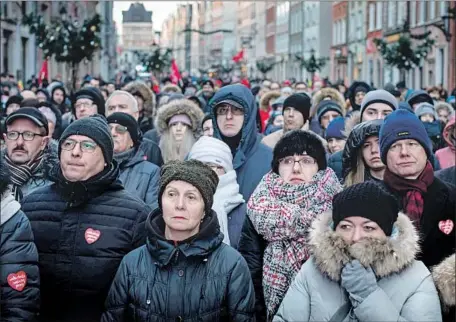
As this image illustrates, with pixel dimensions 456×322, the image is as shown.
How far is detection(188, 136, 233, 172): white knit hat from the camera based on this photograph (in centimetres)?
628

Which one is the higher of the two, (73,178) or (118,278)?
(73,178)

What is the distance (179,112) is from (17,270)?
5087mm

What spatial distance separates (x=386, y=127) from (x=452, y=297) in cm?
149

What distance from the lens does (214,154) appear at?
6.31 m

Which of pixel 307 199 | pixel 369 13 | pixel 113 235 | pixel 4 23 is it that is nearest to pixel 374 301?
pixel 307 199

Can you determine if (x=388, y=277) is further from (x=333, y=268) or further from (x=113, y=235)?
(x=113, y=235)

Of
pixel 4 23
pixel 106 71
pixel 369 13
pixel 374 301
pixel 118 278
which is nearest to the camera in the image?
pixel 374 301

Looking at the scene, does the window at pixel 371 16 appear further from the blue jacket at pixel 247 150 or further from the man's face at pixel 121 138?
the blue jacket at pixel 247 150

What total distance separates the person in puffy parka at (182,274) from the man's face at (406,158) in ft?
3.67

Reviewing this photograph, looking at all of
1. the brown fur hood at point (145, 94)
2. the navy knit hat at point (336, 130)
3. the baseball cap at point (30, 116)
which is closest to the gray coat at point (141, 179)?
the baseball cap at point (30, 116)

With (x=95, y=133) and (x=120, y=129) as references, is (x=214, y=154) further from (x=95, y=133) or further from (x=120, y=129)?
(x=120, y=129)

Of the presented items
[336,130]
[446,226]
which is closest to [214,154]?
[446,226]

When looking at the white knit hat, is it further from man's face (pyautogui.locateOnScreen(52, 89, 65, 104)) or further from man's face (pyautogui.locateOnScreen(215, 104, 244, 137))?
man's face (pyautogui.locateOnScreen(52, 89, 65, 104))

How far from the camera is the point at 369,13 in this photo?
58.6 meters
